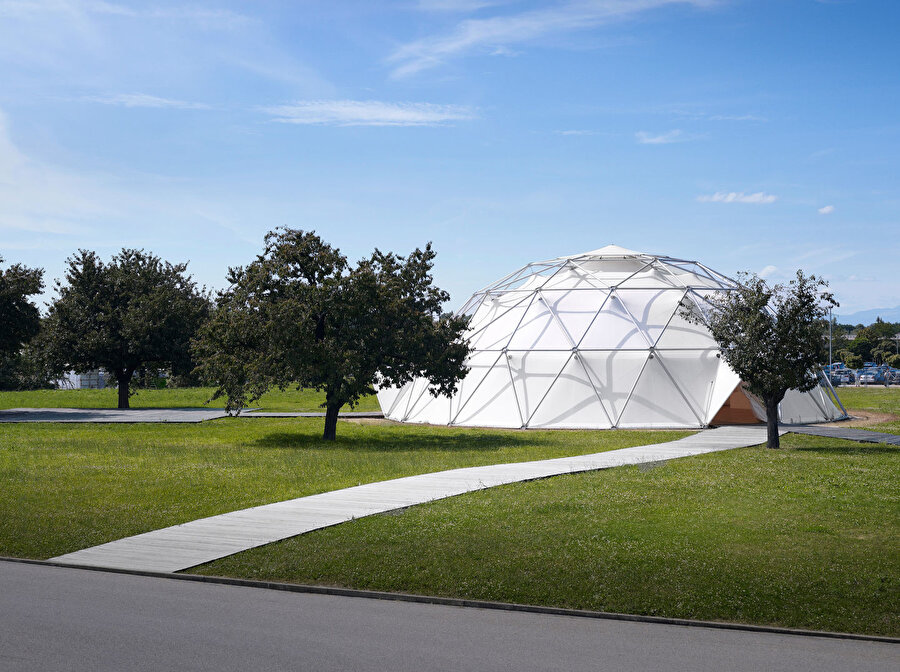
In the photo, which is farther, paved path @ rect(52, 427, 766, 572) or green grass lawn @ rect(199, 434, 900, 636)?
paved path @ rect(52, 427, 766, 572)

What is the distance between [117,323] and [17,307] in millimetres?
4830

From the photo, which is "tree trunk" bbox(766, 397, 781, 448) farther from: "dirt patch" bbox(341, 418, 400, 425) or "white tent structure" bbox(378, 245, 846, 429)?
"dirt patch" bbox(341, 418, 400, 425)

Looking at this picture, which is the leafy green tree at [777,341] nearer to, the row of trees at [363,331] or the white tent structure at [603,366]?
the row of trees at [363,331]

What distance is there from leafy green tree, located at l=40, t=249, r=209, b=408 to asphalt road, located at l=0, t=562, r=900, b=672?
36105 mm

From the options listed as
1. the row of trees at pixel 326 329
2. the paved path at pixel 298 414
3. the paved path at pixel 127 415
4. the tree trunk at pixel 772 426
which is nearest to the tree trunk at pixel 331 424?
the row of trees at pixel 326 329

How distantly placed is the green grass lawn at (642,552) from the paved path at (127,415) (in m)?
24.5

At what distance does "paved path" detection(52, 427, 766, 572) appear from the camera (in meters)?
10.3

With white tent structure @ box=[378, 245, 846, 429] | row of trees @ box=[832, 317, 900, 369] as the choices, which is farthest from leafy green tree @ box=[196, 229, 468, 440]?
row of trees @ box=[832, 317, 900, 369]

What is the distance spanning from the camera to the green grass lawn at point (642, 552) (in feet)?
27.9

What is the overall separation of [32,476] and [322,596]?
11.7 m

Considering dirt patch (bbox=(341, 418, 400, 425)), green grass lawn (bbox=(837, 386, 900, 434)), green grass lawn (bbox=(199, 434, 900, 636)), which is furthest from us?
dirt patch (bbox=(341, 418, 400, 425))

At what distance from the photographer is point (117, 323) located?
44062 mm

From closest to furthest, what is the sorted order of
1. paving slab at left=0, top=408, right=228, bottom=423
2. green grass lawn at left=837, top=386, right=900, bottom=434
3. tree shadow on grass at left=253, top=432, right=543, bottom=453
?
1. tree shadow on grass at left=253, top=432, right=543, bottom=453
2. green grass lawn at left=837, top=386, right=900, bottom=434
3. paving slab at left=0, top=408, right=228, bottom=423

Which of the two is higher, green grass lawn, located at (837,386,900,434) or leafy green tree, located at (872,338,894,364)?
leafy green tree, located at (872,338,894,364)
